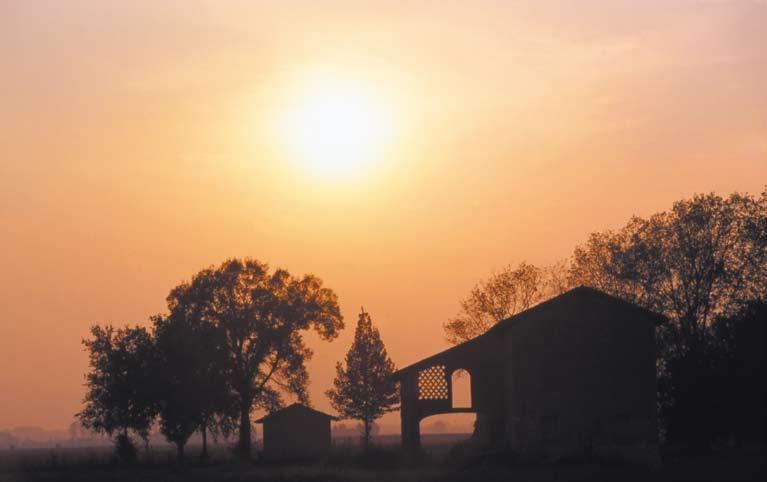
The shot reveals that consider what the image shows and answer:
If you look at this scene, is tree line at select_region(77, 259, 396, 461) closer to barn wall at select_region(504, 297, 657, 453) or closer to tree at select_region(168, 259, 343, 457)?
tree at select_region(168, 259, 343, 457)

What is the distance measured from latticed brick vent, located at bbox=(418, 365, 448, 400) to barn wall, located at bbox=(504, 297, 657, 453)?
27.7 feet

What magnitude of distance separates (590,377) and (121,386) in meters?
36.2

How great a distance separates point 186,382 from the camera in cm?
7606

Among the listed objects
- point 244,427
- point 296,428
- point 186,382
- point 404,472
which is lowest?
point 404,472

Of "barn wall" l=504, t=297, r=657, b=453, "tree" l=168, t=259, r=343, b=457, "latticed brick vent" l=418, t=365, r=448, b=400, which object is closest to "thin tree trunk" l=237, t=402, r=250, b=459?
"tree" l=168, t=259, r=343, b=457

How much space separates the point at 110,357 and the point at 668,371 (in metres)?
44.6

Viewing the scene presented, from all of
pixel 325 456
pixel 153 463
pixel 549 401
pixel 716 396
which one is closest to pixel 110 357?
pixel 153 463

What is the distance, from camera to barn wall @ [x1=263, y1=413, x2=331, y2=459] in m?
85.1

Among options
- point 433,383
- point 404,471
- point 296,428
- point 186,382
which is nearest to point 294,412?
point 296,428

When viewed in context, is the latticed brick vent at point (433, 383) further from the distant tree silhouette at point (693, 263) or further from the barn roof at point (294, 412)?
the barn roof at point (294, 412)

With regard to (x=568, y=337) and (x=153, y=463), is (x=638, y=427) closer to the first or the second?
(x=568, y=337)

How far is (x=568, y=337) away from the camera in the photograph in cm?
5644

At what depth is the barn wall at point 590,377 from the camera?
183ft

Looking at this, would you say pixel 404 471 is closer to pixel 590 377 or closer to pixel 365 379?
pixel 590 377
